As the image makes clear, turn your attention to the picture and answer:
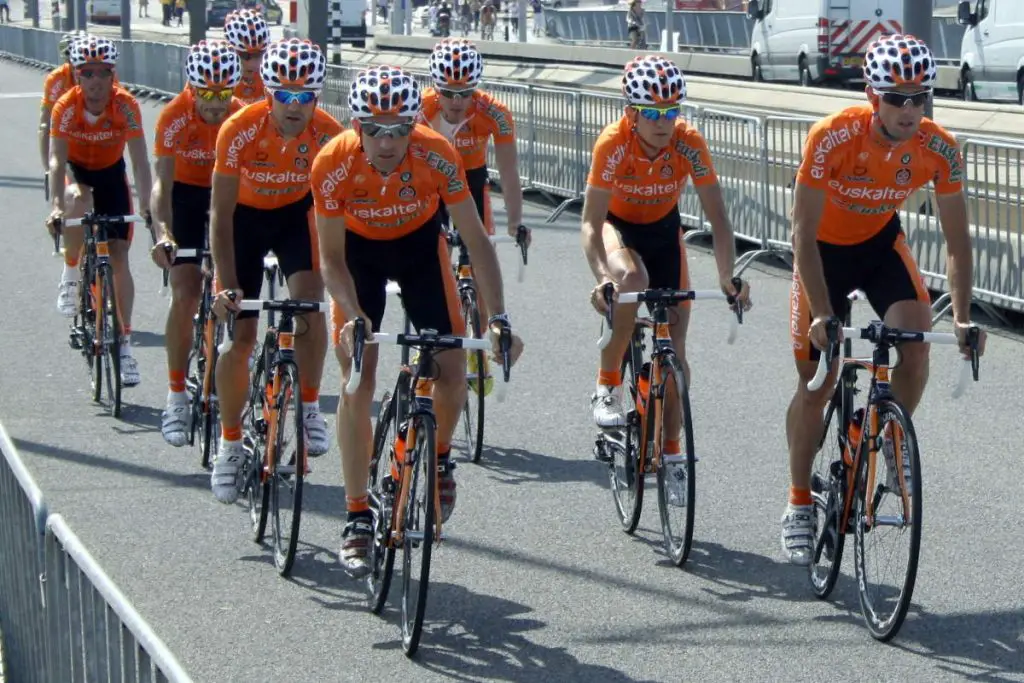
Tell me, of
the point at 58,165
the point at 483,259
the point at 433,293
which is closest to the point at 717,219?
the point at 433,293

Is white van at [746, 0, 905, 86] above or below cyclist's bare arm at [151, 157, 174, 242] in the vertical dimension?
above

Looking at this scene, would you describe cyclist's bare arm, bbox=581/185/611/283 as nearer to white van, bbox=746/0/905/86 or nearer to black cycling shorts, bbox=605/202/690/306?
black cycling shorts, bbox=605/202/690/306

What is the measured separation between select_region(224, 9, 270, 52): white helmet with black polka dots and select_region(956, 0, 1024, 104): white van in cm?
1830

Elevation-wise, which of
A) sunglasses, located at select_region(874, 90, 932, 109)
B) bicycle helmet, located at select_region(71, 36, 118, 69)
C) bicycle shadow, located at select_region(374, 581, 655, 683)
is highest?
bicycle helmet, located at select_region(71, 36, 118, 69)

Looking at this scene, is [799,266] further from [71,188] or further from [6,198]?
[6,198]

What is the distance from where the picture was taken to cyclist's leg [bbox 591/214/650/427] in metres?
7.86

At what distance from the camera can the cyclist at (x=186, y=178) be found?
29.1 ft

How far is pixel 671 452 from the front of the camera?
7.41 metres

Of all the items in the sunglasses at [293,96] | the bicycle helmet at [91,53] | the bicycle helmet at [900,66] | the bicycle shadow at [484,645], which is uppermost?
the bicycle helmet at [91,53]

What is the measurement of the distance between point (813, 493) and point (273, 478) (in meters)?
2.20

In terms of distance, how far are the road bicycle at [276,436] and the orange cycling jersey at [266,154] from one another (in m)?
0.70

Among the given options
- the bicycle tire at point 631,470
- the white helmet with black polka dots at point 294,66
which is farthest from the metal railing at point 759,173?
the white helmet with black polka dots at point 294,66

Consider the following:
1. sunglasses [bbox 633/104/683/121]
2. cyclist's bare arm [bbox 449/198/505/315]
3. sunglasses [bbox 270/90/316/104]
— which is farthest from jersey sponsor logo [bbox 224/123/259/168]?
sunglasses [bbox 633/104/683/121]

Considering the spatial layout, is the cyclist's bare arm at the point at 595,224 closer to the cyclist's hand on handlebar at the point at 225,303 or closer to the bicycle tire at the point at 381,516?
the bicycle tire at the point at 381,516
